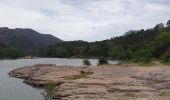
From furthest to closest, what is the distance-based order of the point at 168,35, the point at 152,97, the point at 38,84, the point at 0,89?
the point at 168,35 → the point at 38,84 → the point at 0,89 → the point at 152,97

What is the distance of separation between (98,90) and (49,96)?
7.43 m

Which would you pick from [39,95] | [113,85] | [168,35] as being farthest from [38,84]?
[168,35]

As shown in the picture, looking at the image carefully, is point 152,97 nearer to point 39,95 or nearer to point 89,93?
point 89,93

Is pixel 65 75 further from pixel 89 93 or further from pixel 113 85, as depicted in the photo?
pixel 89 93

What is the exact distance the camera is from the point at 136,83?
53375mm

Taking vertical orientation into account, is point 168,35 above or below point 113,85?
above

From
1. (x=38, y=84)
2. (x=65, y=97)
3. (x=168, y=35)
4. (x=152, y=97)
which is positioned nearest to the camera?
(x=152, y=97)

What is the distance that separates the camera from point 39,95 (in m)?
55.6

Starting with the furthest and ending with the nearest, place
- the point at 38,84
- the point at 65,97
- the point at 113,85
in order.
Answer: the point at 38,84
the point at 113,85
the point at 65,97

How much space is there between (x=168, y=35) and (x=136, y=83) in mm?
77908

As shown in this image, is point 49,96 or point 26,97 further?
point 26,97

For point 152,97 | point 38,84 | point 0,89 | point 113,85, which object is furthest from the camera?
point 38,84

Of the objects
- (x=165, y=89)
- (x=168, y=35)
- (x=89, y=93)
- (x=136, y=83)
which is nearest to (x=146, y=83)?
(x=136, y=83)

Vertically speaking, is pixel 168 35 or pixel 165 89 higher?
pixel 168 35
